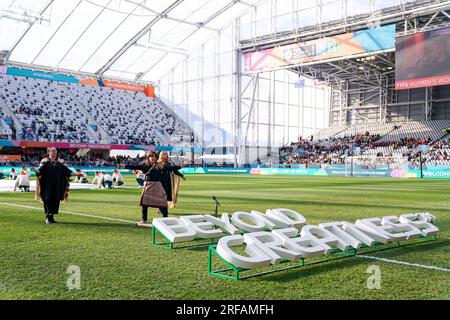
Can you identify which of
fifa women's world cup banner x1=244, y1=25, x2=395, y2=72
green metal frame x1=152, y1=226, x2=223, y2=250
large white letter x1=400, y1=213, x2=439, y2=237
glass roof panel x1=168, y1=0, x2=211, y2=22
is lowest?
green metal frame x1=152, y1=226, x2=223, y2=250

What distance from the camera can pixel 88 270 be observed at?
5449 mm

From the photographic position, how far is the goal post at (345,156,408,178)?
39094 mm

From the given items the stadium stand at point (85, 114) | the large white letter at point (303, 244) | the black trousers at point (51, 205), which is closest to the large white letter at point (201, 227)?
the large white letter at point (303, 244)

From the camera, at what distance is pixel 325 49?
1646 inches

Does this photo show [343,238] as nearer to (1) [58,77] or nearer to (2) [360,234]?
(2) [360,234]

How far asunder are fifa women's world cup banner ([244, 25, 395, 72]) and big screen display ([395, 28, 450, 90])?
1.99 meters

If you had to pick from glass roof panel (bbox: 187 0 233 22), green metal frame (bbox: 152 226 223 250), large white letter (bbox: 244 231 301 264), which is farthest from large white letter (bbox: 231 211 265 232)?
glass roof panel (bbox: 187 0 233 22)

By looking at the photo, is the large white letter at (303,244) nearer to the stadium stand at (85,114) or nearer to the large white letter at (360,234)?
the large white letter at (360,234)

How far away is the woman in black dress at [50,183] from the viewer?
30.6 ft

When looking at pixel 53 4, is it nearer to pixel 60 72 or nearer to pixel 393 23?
pixel 60 72

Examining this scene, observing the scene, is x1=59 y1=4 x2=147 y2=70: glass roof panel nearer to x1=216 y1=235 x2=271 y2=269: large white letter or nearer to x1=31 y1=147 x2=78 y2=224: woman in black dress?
x1=31 y1=147 x2=78 y2=224: woman in black dress

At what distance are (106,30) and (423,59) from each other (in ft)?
96.7

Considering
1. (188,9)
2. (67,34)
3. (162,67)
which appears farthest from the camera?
(162,67)

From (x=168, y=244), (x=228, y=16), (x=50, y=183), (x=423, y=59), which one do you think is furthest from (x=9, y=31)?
(x=168, y=244)
